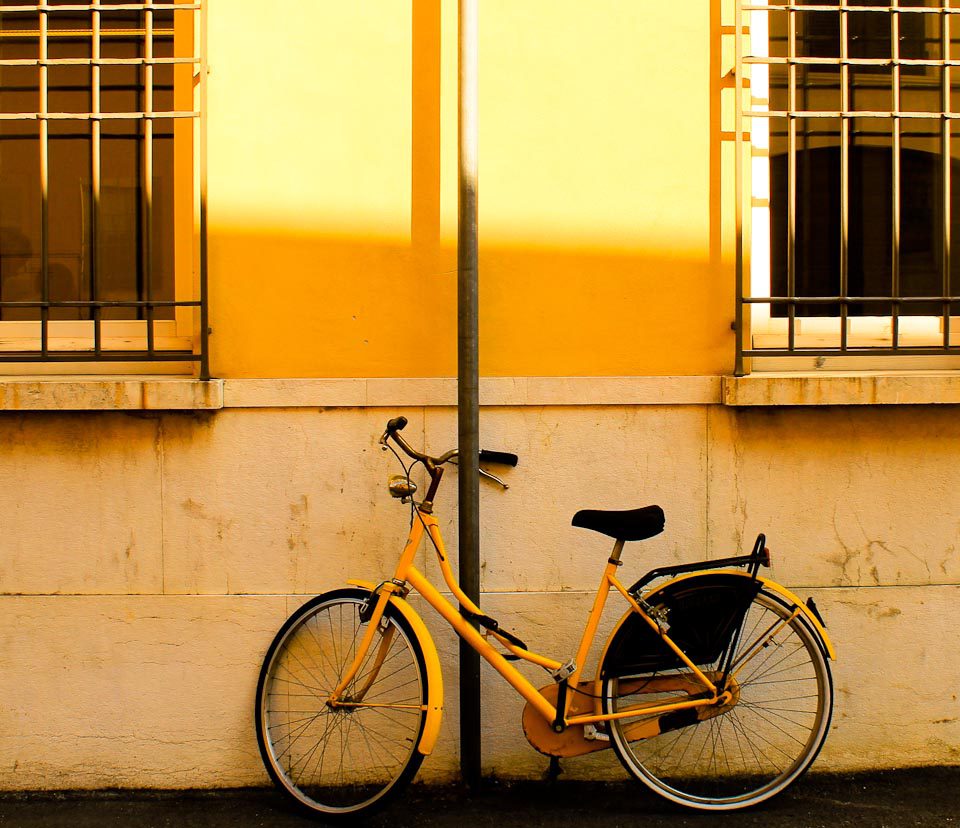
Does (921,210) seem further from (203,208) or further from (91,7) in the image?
(91,7)

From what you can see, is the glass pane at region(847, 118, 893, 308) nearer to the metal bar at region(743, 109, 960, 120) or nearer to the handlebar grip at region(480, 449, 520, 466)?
the metal bar at region(743, 109, 960, 120)

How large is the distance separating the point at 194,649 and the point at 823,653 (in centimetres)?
239

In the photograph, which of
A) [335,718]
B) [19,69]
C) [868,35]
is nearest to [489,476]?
[335,718]

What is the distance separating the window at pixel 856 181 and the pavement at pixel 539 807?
1.73 meters

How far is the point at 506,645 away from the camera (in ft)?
11.9

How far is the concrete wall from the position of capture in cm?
390

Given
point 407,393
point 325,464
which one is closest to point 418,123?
point 407,393

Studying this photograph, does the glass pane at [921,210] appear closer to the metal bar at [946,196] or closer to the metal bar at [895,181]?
the metal bar at [946,196]

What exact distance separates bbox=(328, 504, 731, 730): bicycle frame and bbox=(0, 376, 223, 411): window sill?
969 mm

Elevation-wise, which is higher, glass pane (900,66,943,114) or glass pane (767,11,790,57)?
glass pane (767,11,790,57)

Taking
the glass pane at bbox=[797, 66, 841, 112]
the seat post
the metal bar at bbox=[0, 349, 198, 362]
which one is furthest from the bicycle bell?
the glass pane at bbox=[797, 66, 841, 112]

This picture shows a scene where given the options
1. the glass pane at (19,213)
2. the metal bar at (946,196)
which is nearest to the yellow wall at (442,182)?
the glass pane at (19,213)

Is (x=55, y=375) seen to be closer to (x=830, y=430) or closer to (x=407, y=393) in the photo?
(x=407, y=393)

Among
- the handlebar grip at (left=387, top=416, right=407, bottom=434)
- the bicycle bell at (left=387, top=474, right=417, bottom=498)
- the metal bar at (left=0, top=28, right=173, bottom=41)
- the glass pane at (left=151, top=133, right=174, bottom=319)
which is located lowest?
the bicycle bell at (left=387, top=474, right=417, bottom=498)
